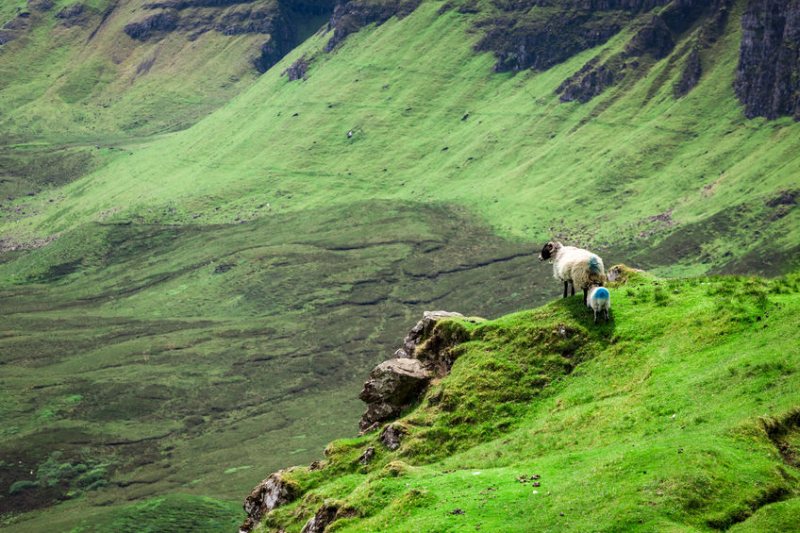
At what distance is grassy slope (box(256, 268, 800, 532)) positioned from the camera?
35969 mm

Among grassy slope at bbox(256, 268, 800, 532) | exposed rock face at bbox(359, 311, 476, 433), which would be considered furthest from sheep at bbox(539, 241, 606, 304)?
exposed rock face at bbox(359, 311, 476, 433)

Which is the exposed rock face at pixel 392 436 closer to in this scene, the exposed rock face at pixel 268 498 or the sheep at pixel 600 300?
the exposed rock face at pixel 268 498

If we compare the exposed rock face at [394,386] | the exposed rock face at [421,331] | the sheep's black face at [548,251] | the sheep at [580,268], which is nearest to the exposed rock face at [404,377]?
the exposed rock face at [394,386]

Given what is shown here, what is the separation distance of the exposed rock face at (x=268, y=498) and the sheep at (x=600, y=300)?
21.9 m

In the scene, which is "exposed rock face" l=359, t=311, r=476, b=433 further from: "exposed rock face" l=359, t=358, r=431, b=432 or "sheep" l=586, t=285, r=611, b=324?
"sheep" l=586, t=285, r=611, b=324

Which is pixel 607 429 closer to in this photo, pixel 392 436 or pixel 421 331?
pixel 392 436

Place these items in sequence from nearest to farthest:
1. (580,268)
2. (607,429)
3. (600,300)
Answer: (607,429), (600,300), (580,268)

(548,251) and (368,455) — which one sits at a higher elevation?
(548,251)

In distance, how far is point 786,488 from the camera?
116 ft

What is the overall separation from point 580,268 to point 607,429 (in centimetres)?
1290

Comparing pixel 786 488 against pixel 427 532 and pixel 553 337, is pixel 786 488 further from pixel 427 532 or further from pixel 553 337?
pixel 553 337

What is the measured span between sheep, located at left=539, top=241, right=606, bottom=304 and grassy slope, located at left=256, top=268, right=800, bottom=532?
5.86 feet

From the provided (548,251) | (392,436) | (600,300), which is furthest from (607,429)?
(548,251)

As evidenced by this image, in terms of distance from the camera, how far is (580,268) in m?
54.9
